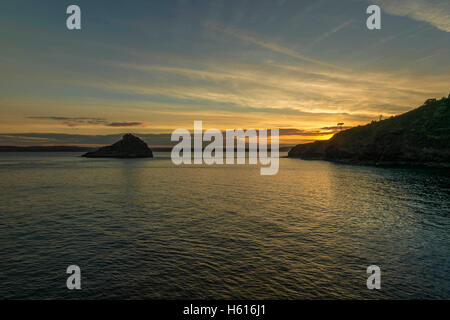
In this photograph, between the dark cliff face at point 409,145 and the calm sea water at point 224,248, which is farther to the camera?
the dark cliff face at point 409,145

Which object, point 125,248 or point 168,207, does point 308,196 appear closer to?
point 168,207

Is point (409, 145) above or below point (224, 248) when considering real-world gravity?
above

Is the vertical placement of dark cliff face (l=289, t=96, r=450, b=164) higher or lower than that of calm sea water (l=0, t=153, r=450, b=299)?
higher

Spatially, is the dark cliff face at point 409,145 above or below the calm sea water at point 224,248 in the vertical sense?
above

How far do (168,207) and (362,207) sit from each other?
112 ft

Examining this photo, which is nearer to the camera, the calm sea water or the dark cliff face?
the calm sea water

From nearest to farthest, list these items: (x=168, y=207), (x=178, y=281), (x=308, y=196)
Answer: (x=178, y=281) < (x=168, y=207) < (x=308, y=196)

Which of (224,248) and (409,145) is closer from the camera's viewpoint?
(224,248)
